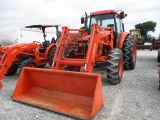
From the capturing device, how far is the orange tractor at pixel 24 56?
652cm

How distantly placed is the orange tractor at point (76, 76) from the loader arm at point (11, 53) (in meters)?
1.49

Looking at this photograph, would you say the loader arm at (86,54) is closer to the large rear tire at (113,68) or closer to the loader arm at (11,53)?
the large rear tire at (113,68)

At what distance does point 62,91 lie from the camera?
14.8ft

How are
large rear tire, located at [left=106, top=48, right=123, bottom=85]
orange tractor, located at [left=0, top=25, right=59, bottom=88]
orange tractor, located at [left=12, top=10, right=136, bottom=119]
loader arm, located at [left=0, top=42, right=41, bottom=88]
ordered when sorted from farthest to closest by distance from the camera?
orange tractor, located at [left=0, top=25, right=59, bottom=88] < loader arm, located at [left=0, top=42, right=41, bottom=88] < large rear tire, located at [left=106, top=48, right=123, bottom=85] < orange tractor, located at [left=12, top=10, right=136, bottom=119]

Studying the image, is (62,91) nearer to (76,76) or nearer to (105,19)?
(76,76)

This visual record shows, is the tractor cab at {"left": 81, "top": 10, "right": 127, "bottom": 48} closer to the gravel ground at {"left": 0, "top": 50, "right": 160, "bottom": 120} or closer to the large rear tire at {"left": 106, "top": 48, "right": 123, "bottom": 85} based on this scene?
the large rear tire at {"left": 106, "top": 48, "right": 123, "bottom": 85}

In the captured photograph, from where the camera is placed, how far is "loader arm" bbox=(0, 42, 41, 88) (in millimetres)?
6223

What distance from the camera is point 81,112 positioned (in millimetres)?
3811

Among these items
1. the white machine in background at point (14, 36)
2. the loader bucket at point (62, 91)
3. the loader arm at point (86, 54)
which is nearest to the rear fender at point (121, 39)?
the loader arm at point (86, 54)

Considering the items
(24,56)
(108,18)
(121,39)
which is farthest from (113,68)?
(24,56)

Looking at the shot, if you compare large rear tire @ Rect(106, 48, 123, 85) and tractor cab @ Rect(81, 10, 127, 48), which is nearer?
large rear tire @ Rect(106, 48, 123, 85)

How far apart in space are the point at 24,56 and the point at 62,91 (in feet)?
11.6

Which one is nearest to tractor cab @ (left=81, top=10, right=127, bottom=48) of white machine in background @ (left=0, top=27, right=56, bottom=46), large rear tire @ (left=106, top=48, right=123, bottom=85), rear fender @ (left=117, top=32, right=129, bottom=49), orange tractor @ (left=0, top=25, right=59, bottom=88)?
rear fender @ (left=117, top=32, right=129, bottom=49)

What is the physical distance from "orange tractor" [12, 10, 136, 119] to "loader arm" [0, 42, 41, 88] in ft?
4.87
